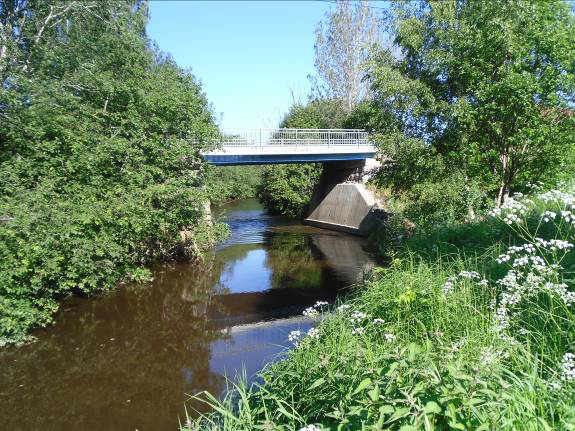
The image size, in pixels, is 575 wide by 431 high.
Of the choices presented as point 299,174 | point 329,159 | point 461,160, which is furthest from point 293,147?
point 461,160

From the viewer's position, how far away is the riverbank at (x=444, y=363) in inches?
93.9

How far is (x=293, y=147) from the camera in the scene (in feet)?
75.9

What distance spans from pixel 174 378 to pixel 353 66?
31.8 m

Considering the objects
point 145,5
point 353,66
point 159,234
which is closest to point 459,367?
point 159,234

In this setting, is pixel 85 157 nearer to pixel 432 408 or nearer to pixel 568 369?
pixel 432 408

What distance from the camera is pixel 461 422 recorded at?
2.31 metres

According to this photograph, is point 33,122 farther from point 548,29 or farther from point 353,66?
point 353,66

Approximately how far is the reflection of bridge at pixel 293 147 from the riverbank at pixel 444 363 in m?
15.8

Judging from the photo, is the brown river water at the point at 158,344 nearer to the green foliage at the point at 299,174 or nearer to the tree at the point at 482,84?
the tree at the point at 482,84

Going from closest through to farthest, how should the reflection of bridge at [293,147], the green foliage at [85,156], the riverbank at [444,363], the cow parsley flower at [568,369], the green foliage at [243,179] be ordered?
the riverbank at [444,363]
the cow parsley flower at [568,369]
the green foliage at [85,156]
the reflection of bridge at [293,147]
the green foliage at [243,179]

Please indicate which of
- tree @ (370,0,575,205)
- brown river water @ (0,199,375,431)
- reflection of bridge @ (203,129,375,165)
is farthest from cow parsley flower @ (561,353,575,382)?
reflection of bridge @ (203,129,375,165)

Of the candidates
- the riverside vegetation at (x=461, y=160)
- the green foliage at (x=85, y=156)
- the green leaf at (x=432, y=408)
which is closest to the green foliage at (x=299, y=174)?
the green foliage at (x=85, y=156)

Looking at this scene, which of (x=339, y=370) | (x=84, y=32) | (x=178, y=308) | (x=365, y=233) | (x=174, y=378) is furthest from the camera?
(x=365, y=233)

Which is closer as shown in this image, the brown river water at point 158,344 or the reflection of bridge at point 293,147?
the brown river water at point 158,344
